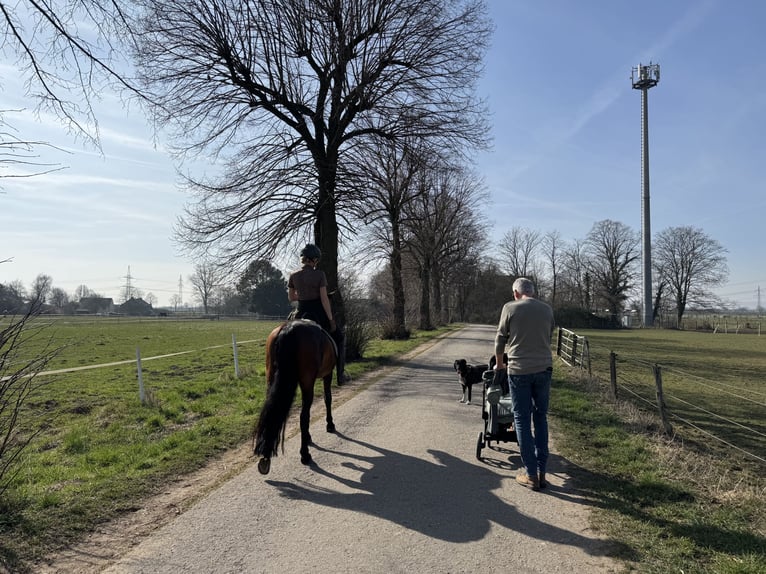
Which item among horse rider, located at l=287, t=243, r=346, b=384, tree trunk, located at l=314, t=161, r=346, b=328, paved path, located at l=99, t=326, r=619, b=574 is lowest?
paved path, located at l=99, t=326, r=619, b=574

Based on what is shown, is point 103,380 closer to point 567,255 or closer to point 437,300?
point 437,300

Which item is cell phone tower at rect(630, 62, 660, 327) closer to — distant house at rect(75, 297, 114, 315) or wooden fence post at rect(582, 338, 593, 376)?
wooden fence post at rect(582, 338, 593, 376)

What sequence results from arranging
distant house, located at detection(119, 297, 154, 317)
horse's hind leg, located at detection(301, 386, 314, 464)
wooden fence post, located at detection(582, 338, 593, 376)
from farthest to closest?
distant house, located at detection(119, 297, 154, 317), wooden fence post, located at detection(582, 338, 593, 376), horse's hind leg, located at detection(301, 386, 314, 464)

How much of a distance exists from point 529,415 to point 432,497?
128cm

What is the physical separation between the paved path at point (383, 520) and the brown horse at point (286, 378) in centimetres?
34

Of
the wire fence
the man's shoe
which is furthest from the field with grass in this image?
the wire fence

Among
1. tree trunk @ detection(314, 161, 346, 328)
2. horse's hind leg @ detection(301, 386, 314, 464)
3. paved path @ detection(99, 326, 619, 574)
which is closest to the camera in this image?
paved path @ detection(99, 326, 619, 574)

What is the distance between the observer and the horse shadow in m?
3.99

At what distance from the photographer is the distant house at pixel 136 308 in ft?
337

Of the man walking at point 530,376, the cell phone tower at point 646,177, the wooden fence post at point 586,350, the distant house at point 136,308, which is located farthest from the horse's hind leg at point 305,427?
the distant house at point 136,308

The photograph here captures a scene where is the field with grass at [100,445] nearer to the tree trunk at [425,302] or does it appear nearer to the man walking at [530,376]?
the man walking at [530,376]

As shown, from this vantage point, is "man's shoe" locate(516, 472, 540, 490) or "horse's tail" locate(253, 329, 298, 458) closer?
"man's shoe" locate(516, 472, 540, 490)

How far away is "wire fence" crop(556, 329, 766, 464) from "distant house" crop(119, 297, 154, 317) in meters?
101

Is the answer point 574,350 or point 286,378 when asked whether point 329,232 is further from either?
point 286,378
